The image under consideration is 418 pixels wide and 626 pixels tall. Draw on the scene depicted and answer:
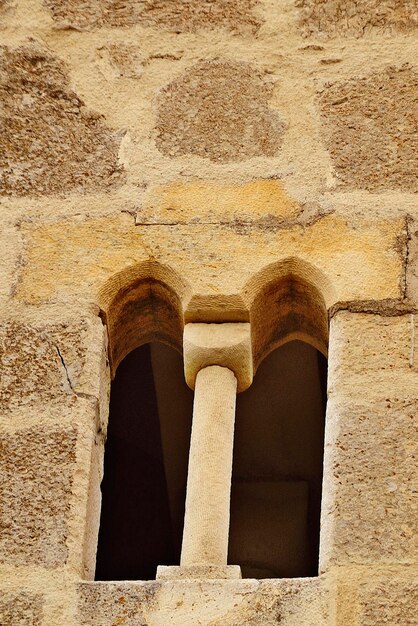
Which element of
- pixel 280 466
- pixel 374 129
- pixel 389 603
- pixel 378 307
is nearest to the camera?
pixel 389 603

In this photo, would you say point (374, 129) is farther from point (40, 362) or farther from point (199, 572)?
point (199, 572)

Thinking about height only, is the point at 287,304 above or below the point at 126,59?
below

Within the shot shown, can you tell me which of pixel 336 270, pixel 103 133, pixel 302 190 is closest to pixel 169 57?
pixel 103 133

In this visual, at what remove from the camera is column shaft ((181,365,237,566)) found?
8.36ft

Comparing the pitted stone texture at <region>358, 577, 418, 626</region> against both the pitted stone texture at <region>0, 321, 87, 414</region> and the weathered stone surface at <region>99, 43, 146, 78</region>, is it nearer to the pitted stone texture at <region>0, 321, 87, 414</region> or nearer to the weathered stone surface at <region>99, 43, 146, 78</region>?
the pitted stone texture at <region>0, 321, 87, 414</region>

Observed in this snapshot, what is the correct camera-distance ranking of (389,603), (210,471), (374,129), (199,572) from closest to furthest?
(389,603) → (199,572) → (210,471) → (374,129)

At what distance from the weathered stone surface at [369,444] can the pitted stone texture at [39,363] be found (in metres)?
0.49

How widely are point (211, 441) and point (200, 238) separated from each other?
0.45 meters

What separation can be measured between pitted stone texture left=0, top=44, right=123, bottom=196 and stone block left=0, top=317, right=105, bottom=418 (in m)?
0.35

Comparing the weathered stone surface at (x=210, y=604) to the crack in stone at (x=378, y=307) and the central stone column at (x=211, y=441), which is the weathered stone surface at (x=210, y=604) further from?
the crack in stone at (x=378, y=307)

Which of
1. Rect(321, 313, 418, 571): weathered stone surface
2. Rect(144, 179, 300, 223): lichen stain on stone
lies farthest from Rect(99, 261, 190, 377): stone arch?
Rect(321, 313, 418, 571): weathered stone surface

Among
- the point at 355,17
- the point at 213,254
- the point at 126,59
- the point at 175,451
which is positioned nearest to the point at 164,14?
the point at 126,59

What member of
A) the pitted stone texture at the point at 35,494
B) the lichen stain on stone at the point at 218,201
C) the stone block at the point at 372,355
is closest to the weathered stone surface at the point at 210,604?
the pitted stone texture at the point at 35,494

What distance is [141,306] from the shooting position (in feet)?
9.68
